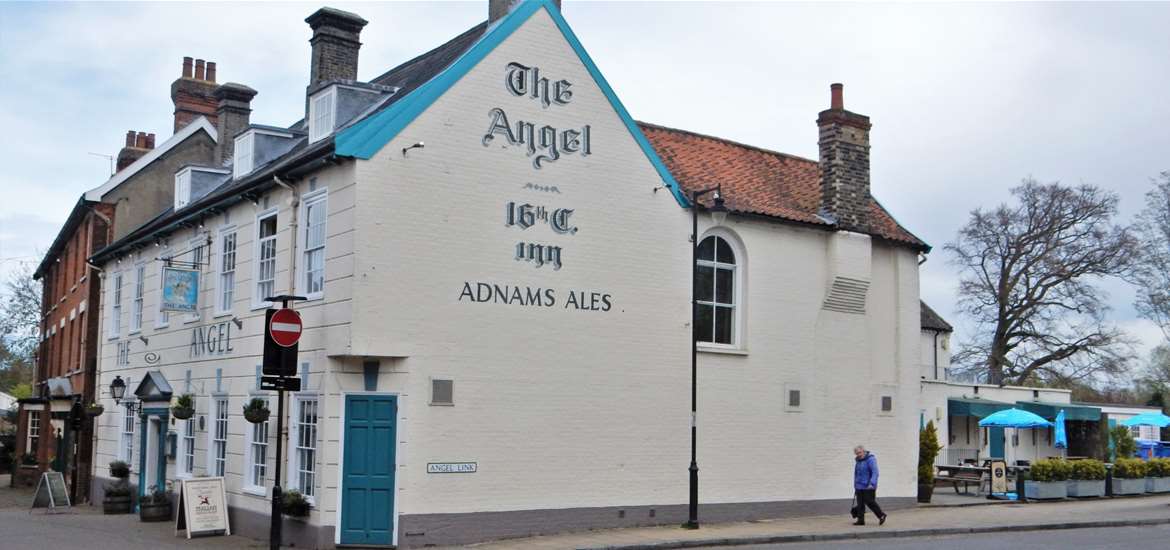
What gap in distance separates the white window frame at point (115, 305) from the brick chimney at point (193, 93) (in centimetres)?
603

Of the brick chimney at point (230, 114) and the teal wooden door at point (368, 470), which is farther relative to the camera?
the brick chimney at point (230, 114)

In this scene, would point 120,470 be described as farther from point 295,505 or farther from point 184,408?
point 295,505

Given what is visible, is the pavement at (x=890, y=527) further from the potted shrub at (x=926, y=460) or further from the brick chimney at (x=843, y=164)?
the brick chimney at (x=843, y=164)

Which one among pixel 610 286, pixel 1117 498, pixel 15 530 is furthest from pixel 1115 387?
pixel 15 530

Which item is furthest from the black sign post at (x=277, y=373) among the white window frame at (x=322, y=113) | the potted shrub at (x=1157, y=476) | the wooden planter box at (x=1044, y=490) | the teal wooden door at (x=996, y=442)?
the teal wooden door at (x=996, y=442)

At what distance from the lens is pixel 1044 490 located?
89.6ft

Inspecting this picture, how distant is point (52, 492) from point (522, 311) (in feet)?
46.8

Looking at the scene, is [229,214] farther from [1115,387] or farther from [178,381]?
[1115,387]

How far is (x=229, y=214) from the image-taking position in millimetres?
21969

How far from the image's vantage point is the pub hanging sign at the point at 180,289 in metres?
21.8

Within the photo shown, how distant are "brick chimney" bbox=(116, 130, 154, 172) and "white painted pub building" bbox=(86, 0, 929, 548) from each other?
9.30 m

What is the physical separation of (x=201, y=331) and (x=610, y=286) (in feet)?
28.0

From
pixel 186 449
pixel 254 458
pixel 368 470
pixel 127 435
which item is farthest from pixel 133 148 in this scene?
pixel 368 470

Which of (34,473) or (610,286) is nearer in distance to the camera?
(610,286)
